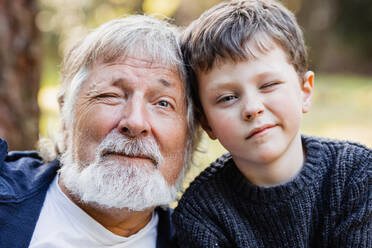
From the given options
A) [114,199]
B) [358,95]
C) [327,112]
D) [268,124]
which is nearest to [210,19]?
[268,124]

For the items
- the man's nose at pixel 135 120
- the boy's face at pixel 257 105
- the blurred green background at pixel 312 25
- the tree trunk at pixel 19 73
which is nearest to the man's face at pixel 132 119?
the man's nose at pixel 135 120

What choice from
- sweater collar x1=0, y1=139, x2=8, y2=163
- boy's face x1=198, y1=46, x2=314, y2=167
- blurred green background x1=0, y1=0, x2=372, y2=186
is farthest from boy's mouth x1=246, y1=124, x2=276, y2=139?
blurred green background x1=0, y1=0, x2=372, y2=186

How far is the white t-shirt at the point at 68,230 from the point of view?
2.19m

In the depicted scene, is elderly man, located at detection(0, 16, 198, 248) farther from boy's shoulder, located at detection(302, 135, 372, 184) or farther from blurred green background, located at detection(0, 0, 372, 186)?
blurred green background, located at detection(0, 0, 372, 186)

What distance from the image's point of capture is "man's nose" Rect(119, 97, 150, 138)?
2125 millimetres

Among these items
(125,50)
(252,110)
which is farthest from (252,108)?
(125,50)

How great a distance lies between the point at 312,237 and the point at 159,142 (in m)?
0.95

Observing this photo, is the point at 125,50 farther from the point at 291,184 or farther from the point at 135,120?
the point at 291,184

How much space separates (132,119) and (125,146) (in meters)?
0.15

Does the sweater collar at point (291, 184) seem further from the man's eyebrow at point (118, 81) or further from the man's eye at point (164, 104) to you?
the man's eyebrow at point (118, 81)

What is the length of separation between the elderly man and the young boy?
20 cm

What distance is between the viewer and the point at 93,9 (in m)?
15.7

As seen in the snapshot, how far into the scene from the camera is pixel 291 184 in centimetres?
215

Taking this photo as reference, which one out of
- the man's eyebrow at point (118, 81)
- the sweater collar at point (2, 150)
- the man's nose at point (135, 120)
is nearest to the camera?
the man's nose at point (135, 120)
